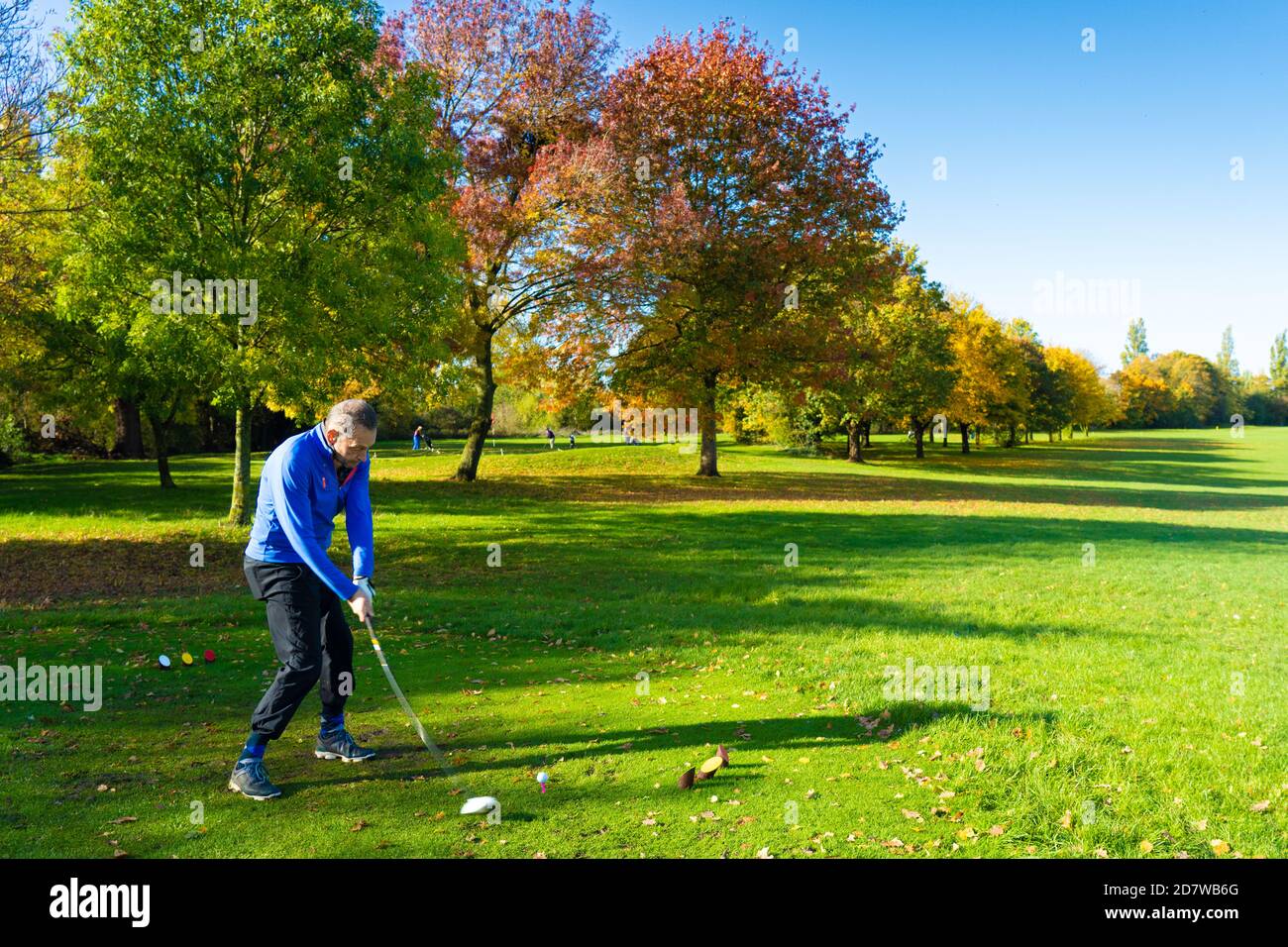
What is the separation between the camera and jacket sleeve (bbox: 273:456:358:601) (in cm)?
557

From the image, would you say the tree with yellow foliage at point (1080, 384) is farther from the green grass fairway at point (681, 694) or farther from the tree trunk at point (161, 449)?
the tree trunk at point (161, 449)

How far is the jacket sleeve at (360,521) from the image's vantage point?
20.4 feet

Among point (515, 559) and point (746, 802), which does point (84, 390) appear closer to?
point (515, 559)

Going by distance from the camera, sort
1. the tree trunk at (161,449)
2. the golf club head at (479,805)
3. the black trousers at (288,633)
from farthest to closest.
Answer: the tree trunk at (161,449) → the black trousers at (288,633) → the golf club head at (479,805)

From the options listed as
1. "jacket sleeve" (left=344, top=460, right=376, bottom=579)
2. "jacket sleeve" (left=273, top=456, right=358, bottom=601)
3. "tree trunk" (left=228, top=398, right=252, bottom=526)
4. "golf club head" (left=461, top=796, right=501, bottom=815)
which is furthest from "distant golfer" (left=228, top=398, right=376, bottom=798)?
"tree trunk" (left=228, top=398, right=252, bottom=526)

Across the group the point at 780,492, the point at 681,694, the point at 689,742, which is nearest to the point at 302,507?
the point at 689,742

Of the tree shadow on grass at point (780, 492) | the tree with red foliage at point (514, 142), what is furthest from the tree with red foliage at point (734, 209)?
the tree shadow on grass at point (780, 492)

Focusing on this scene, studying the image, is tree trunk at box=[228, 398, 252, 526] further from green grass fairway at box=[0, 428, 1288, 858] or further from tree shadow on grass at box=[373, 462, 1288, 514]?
tree shadow on grass at box=[373, 462, 1288, 514]

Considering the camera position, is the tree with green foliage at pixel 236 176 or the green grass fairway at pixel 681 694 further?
the tree with green foliage at pixel 236 176

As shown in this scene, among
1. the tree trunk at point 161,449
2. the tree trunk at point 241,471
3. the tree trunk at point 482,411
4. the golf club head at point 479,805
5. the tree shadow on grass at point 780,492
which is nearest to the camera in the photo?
the golf club head at point 479,805

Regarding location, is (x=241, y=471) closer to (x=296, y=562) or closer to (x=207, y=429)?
(x=296, y=562)

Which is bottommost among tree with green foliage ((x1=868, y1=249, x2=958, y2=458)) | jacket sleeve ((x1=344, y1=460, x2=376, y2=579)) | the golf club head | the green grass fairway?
the green grass fairway

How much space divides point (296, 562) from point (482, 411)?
25.4m

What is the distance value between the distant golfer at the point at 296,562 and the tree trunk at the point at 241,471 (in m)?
14.7
